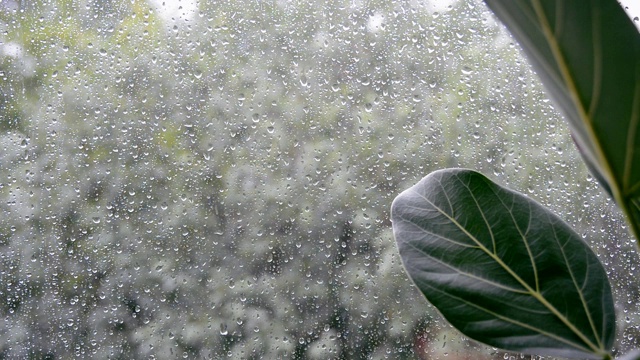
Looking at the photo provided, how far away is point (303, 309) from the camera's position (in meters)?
0.71

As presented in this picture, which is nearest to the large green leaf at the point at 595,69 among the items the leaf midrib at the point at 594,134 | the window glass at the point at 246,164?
the leaf midrib at the point at 594,134

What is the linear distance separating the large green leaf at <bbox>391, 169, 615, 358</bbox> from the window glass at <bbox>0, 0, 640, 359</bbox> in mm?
382

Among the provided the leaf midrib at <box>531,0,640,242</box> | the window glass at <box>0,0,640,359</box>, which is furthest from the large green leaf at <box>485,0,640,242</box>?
the window glass at <box>0,0,640,359</box>

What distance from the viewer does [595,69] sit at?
272mm

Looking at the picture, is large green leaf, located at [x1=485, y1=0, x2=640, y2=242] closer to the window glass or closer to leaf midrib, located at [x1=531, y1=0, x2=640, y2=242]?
leaf midrib, located at [x1=531, y1=0, x2=640, y2=242]

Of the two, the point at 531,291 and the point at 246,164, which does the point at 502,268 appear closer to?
the point at 531,291

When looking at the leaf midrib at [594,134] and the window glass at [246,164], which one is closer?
the leaf midrib at [594,134]

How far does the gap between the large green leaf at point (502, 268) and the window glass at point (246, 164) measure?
38 cm

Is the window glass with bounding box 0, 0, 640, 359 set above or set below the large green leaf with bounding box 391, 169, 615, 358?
above

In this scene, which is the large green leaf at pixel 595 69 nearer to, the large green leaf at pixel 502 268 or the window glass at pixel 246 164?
the large green leaf at pixel 502 268

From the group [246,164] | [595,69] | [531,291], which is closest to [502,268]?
[531,291]

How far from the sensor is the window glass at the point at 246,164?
2.26 feet

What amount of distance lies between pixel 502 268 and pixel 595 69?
124 millimetres

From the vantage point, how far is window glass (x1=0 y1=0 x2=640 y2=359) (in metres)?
0.69
